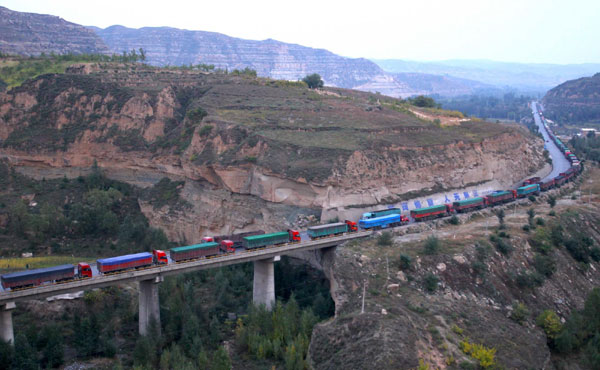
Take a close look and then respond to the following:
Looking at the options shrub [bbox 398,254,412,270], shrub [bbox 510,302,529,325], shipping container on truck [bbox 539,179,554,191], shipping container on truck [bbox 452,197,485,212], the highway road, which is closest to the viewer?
shrub [bbox 510,302,529,325]

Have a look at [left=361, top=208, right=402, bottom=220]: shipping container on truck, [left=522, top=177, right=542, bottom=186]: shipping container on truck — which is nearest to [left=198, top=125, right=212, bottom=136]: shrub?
[left=361, top=208, right=402, bottom=220]: shipping container on truck

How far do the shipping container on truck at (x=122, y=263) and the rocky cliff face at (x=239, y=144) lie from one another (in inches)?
601

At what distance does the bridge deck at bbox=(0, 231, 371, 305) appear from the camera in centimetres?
3241

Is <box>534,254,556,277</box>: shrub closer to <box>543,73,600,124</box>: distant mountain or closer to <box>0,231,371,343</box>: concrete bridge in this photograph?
<box>0,231,371,343</box>: concrete bridge

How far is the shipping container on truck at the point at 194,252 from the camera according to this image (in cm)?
3775

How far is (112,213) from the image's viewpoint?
56656 millimetres

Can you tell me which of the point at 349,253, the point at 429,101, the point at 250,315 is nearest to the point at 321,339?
the point at 250,315

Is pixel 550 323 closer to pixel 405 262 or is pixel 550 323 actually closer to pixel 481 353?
pixel 481 353

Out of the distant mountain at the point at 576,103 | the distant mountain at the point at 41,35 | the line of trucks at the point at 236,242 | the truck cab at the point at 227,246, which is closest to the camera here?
the line of trucks at the point at 236,242

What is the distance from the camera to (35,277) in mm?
32750

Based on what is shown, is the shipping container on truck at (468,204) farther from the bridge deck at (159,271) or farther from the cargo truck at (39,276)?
the cargo truck at (39,276)

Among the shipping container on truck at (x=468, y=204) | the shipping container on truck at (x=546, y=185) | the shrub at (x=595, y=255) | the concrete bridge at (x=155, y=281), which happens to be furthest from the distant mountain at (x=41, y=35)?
the shrub at (x=595, y=255)

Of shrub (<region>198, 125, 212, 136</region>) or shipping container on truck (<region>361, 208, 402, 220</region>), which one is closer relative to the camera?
shipping container on truck (<region>361, 208, 402, 220</region>)

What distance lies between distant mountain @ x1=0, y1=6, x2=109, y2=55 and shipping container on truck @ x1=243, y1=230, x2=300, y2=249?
9482 centimetres
